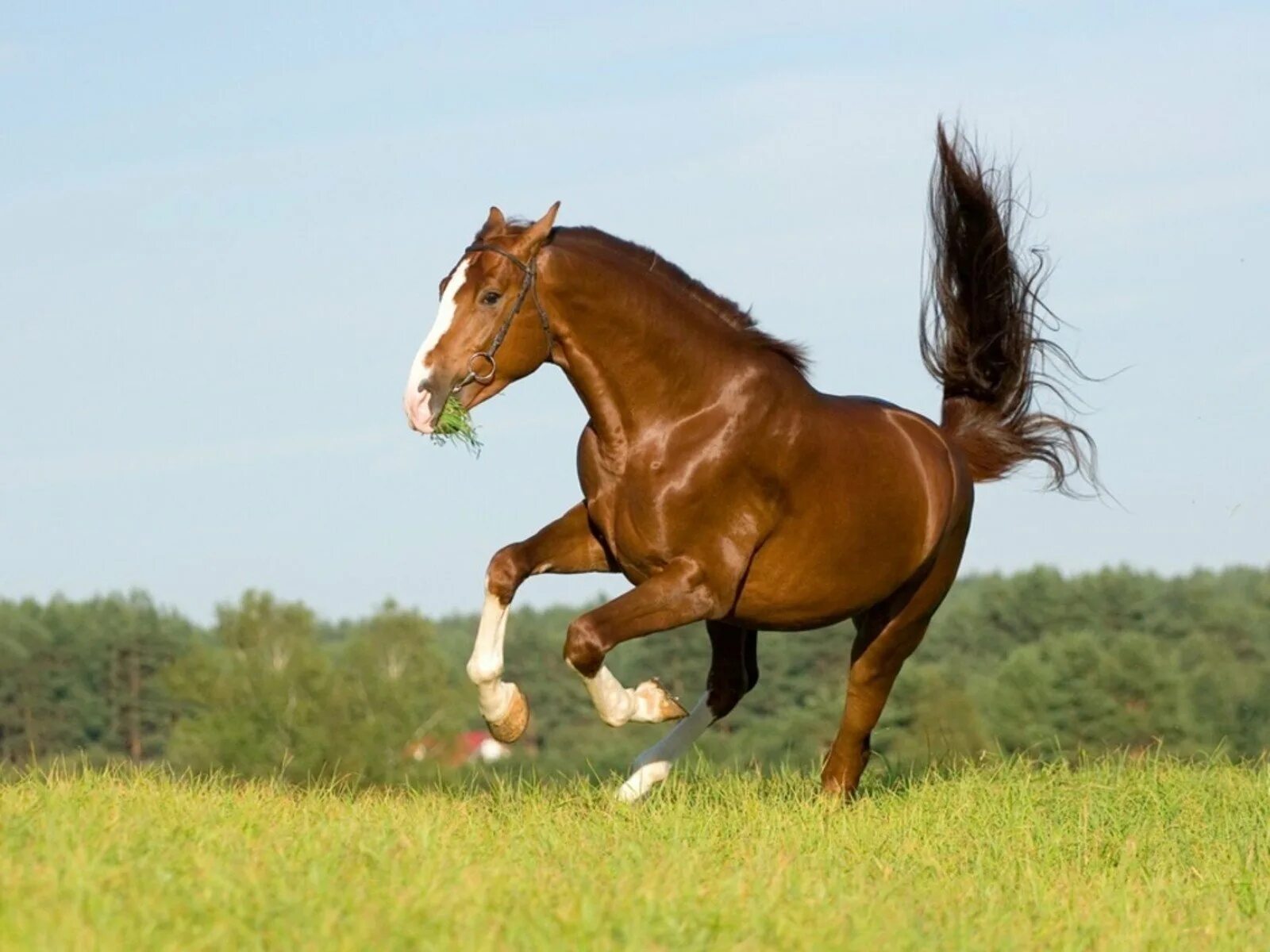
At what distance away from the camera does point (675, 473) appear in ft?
24.3

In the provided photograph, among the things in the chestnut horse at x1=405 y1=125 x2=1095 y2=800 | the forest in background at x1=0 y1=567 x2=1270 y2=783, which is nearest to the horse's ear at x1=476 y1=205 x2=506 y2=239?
the chestnut horse at x1=405 y1=125 x2=1095 y2=800

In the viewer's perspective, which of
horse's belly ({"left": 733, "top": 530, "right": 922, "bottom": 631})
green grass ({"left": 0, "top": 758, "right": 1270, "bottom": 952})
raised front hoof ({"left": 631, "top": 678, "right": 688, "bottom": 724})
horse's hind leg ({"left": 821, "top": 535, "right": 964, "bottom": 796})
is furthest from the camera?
horse's hind leg ({"left": 821, "top": 535, "right": 964, "bottom": 796})

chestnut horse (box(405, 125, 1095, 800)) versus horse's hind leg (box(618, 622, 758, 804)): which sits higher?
chestnut horse (box(405, 125, 1095, 800))

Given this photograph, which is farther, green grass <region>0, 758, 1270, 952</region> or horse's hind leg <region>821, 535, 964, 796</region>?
horse's hind leg <region>821, 535, 964, 796</region>

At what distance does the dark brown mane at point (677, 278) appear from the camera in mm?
7562

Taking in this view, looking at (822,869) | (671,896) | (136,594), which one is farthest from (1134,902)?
(136,594)

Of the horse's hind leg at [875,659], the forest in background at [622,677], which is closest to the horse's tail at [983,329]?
the horse's hind leg at [875,659]

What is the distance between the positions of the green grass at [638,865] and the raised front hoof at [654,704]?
37 centimetres

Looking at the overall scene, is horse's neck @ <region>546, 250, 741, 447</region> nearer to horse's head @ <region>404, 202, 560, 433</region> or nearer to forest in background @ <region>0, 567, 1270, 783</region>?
horse's head @ <region>404, 202, 560, 433</region>

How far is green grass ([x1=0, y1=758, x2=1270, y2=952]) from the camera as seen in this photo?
14.9 feet

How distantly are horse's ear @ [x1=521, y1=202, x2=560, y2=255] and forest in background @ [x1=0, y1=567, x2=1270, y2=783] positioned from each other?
32.8 metres

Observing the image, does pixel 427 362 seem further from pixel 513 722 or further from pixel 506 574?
pixel 513 722

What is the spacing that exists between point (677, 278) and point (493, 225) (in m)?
0.90

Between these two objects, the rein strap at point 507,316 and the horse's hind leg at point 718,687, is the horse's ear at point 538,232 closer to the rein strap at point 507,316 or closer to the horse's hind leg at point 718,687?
the rein strap at point 507,316
